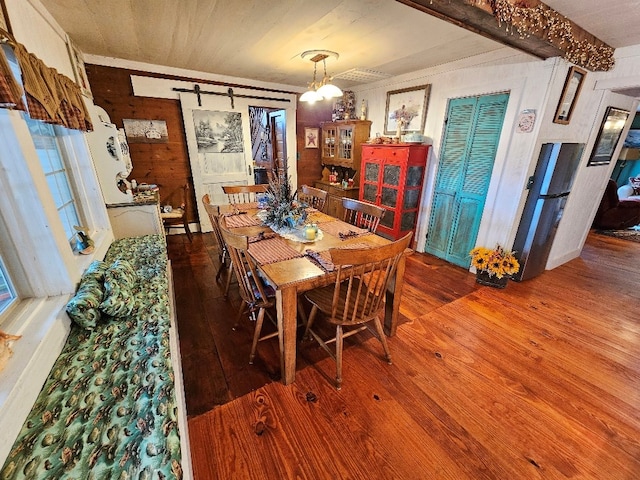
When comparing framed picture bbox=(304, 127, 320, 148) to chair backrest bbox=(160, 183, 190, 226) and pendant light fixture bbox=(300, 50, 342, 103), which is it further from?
chair backrest bbox=(160, 183, 190, 226)

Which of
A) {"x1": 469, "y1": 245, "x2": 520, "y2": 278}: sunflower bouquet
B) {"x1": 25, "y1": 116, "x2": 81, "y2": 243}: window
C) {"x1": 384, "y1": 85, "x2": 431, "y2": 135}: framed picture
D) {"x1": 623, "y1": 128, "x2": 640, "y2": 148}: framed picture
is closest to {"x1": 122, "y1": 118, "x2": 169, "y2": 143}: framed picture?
{"x1": 25, "y1": 116, "x2": 81, "y2": 243}: window

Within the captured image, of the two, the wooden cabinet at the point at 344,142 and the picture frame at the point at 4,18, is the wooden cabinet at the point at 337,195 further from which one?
the picture frame at the point at 4,18

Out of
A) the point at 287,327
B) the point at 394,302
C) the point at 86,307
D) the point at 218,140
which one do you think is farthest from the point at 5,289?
the point at 218,140

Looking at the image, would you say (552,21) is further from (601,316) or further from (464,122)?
(601,316)

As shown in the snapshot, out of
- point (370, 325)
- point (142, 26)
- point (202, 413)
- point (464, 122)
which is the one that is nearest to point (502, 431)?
point (370, 325)

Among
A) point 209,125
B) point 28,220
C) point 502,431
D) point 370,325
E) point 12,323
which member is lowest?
point 502,431

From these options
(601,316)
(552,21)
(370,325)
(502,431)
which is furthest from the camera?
(601,316)

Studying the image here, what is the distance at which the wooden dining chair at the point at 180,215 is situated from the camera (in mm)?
3594

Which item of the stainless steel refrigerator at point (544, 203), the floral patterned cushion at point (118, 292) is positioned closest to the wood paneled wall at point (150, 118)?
the floral patterned cushion at point (118, 292)

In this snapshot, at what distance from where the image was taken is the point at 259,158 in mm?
6828

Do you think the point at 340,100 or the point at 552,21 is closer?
the point at 552,21

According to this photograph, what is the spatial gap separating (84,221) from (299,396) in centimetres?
228

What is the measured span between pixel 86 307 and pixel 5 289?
0.33 meters

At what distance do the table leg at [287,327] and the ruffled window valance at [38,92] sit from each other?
133 cm
